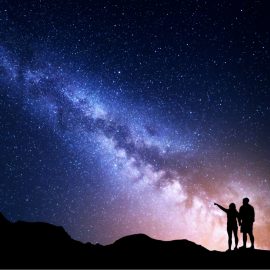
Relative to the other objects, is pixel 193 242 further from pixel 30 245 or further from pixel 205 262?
pixel 30 245

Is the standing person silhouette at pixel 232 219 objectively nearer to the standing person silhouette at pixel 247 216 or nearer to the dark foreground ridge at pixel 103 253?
the standing person silhouette at pixel 247 216

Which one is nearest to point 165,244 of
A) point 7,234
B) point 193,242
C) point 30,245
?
point 193,242

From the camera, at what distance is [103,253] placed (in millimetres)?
15109

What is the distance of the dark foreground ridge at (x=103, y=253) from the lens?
35.9 feet

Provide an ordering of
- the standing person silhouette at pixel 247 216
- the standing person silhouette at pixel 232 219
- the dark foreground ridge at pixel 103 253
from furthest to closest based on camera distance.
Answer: the standing person silhouette at pixel 232 219 → the standing person silhouette at pixel 247 216 → the dark foreground ridge at pixel 103 253

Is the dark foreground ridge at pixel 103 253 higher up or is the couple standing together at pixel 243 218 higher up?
the couple standing together at pixel 243 218

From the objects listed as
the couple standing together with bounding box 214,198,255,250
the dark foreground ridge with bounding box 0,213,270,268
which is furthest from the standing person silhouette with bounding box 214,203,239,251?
the dark foreground ridge with bounding box 0,213,270,268

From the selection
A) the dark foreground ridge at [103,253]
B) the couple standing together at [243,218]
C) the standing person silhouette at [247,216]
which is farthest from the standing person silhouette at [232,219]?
the dark foreground ridge at [103,253]

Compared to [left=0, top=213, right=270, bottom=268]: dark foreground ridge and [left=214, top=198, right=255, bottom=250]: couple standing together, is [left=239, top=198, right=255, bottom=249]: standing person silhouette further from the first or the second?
[left=0, top=213, right=270, bottom=268]: dark foreground ridge

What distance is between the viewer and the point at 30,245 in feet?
69.3

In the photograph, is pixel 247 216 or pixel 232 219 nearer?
pixel 247 216

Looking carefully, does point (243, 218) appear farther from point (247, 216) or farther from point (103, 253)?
point (103, 253)

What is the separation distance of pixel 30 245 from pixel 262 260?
53.3 feet

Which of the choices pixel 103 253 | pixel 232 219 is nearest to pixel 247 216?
pixel 232 219
